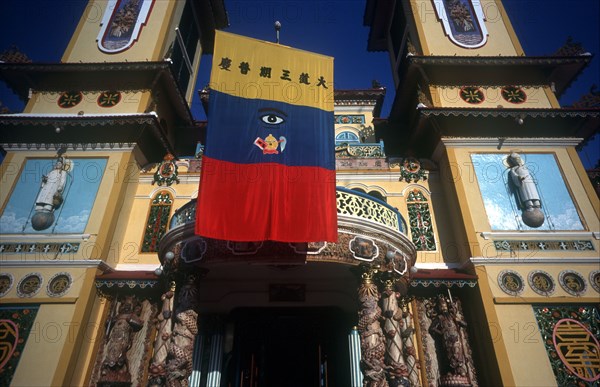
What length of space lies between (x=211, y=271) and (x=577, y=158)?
13321 mm

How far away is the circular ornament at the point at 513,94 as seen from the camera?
49.3 ft

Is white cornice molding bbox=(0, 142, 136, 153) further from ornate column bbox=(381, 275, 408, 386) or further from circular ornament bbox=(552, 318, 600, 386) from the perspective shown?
circular ornament bbox=(552, 318, 600, 386)

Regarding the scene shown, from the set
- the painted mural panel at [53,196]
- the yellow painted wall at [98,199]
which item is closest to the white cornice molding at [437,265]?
the yellow painted wall at [98,199]

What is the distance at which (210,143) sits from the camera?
10391 mm

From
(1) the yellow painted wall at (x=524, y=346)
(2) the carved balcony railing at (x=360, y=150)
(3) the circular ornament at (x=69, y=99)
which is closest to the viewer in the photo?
(1) the yellow painted wall at (x=524, y=346)

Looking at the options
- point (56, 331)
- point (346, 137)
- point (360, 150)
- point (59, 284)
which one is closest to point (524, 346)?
point (360, 150)

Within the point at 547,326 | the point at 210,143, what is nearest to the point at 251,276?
the point at 210,143

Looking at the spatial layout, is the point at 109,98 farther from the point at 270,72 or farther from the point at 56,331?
the point at 56,331

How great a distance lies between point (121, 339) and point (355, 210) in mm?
7924

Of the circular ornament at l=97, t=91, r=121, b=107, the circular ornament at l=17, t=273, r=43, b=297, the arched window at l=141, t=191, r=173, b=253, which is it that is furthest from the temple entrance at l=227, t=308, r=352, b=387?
the circular ornament at l=97, t=91, r=121, b=107

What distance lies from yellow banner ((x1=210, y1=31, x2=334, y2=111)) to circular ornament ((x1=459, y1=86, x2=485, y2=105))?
623 centimetres

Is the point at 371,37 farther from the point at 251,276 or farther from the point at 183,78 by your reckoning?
the point at 251,276

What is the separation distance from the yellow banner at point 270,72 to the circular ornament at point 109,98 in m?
5.90

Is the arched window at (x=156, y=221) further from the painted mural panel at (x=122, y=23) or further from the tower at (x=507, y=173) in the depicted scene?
the tower at (x=507, y=173)
